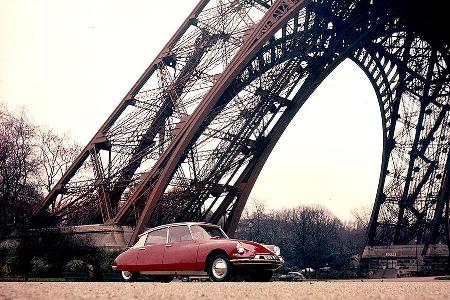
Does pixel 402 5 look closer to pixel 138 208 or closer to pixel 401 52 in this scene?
pixel 401 52

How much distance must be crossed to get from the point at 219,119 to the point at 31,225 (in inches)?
335

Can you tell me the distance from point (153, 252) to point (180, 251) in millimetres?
736

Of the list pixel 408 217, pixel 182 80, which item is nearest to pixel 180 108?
pixel 182 80

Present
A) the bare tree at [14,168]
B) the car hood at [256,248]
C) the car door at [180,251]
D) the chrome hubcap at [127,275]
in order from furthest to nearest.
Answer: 1. the bare tree at [14,168]
2. the chrome hubcap at [127,275]
3. the car door at [180,251]
4. the car hood at [256,248]

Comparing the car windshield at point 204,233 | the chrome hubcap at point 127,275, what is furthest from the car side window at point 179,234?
the chrome hubcap at point 127,275

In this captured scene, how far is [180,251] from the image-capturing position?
33.3 ft

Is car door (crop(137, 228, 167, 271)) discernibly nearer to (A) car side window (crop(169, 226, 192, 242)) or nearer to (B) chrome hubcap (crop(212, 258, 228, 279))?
(A) car side window (crop(169, 226, 192, 242))

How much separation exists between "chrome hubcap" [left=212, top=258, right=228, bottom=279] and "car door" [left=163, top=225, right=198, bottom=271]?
364 millimetres

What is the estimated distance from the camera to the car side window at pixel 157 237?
1071 centimetres

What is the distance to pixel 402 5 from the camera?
25969mm

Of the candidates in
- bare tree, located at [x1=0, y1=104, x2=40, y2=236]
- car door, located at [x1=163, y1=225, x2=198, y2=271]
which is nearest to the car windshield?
car door, located at [x1=163, y1=225, x2=198, y2=271]

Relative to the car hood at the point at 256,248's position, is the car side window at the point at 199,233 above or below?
above

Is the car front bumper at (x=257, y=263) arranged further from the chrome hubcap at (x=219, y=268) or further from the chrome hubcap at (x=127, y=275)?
the chrome hubcap at (x=127, y=275)

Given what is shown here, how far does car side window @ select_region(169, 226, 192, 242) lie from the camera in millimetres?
10375
